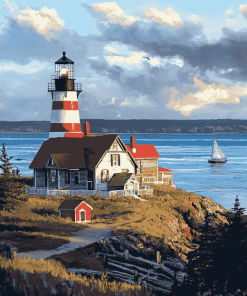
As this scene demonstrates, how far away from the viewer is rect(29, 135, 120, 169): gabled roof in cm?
3809

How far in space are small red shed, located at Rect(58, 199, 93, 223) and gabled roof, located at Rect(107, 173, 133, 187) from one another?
8268mm

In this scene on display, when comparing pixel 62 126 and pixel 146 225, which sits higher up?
pixel 62 126

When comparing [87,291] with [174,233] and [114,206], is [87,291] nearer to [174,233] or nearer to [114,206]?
[174,233]

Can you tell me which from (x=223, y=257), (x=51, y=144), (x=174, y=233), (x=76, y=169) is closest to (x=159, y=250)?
(x=174, y=233)

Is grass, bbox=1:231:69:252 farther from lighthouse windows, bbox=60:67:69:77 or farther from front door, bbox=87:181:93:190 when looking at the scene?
lighthouse windows, bbox=60:67:69:77

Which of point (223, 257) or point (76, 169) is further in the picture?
point (76, 169)

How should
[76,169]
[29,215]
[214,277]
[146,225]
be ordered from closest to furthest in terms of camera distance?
1. [214,277]
2. [146,225]
3. [29,215]
4. [76,169]

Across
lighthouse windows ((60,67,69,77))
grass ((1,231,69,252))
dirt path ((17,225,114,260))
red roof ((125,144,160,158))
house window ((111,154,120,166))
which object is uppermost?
lighthouse windows ((60,67,69,77))

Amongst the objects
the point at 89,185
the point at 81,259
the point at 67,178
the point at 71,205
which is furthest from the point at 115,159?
the point at 81,259

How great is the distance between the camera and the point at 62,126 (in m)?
43.7

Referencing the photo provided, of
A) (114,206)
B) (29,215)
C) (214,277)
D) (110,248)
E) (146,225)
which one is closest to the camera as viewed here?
(214,277)

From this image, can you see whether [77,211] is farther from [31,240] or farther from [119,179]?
[119,179]

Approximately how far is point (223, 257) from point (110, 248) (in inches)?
260

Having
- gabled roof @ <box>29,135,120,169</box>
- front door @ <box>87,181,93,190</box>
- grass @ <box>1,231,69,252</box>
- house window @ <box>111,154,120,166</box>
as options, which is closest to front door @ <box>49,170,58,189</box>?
gabled roof @ <box>29,135,120,169</box>
